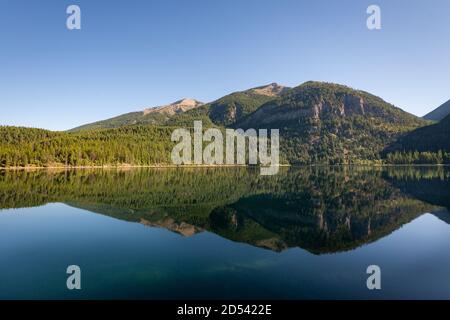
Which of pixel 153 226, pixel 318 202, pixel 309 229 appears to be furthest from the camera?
pixel 318 202

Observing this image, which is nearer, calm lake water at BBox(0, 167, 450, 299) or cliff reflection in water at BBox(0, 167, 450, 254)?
calm lake water at BBox(0, 167, 450, 299)

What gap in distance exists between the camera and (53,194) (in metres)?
62.8

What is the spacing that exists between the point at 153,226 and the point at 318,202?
28083 millimetres

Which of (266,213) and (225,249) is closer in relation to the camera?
(225,249)

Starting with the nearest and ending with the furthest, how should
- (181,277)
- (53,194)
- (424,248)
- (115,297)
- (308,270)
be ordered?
1. (115,297)
2. (181,277)
3. (308,270)
4. (424,248)
5. (53,194)

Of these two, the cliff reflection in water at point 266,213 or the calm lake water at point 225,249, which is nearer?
the calm lake water at point 225,249

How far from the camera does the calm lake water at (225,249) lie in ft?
61.4

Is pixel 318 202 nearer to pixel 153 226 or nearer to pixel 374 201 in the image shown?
pixel 374 201

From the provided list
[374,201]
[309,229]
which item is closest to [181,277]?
[309,229]

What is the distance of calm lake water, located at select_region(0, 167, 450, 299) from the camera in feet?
61.4

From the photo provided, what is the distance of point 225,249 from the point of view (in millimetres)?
27797

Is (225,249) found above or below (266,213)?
below
